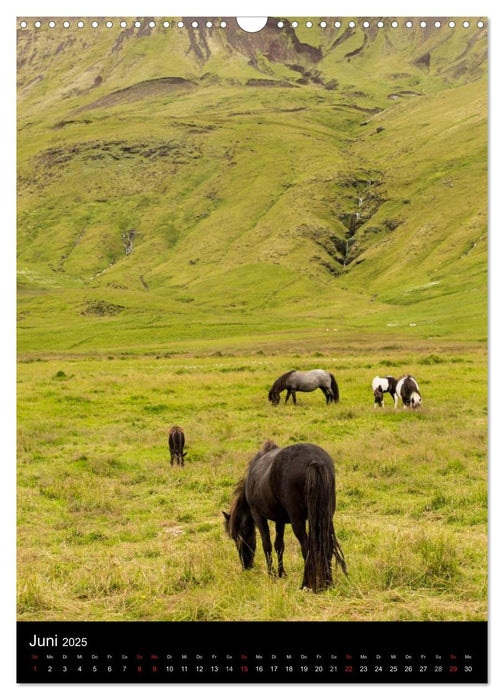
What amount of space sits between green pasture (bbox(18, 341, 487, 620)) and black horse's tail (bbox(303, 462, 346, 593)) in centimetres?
25

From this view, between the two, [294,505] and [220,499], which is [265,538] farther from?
[220,499]

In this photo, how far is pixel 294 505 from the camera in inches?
285

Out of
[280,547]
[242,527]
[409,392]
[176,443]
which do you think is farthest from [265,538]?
[409,392]

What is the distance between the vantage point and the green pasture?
6.34 meters

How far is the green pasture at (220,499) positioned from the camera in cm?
634

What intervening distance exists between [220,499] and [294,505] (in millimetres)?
6456

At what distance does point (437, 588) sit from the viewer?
21.6ft

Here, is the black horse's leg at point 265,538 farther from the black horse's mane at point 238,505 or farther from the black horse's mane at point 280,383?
the black horse's mane at point 280,383

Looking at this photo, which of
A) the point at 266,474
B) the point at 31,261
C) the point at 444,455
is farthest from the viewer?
the point at 31,261

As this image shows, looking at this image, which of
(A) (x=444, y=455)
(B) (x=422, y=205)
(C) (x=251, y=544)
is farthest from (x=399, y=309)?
(C) (x=251, y=544)

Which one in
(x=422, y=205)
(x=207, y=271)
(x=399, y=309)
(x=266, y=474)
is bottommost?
(x=266, y=474)

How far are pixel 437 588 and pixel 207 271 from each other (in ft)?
580

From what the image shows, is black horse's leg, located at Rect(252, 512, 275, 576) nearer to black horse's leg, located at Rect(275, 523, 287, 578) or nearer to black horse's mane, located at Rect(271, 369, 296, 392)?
black horse's leg, located at Rect(275, 523, 287, 578)

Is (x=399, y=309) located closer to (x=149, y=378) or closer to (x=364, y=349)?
(x=364, y=349)
